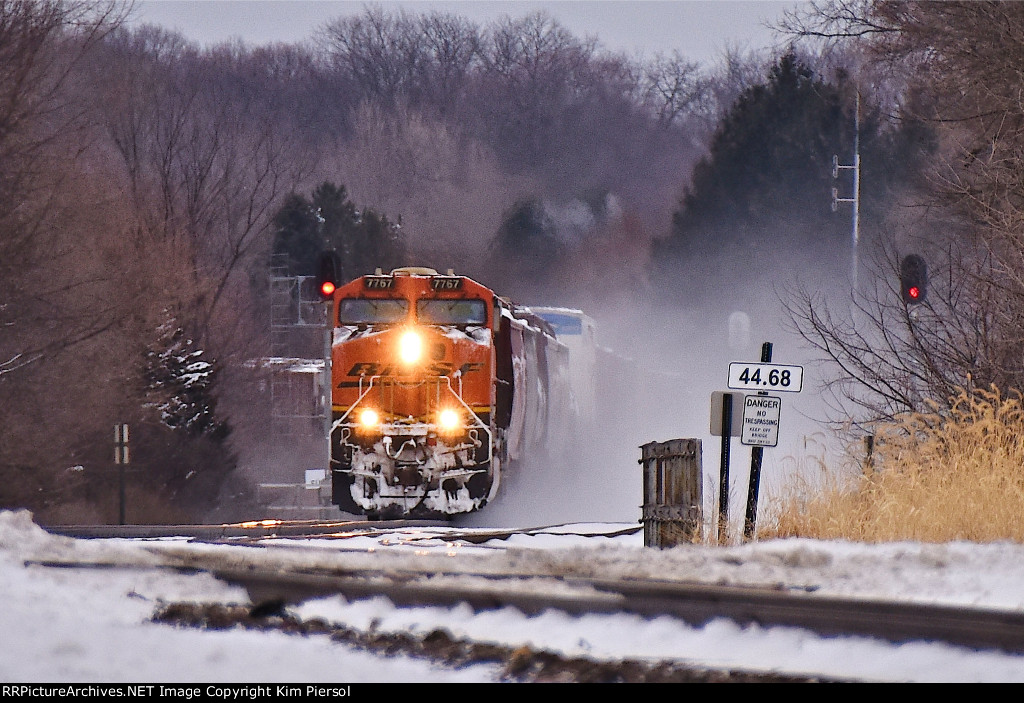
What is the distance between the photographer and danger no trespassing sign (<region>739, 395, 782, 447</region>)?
15.3 m

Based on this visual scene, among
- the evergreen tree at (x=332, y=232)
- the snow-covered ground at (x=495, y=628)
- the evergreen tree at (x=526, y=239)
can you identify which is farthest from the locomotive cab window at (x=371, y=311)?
the evergreen tree at (x=332, y=232)

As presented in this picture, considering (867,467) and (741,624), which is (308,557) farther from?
(867,467)

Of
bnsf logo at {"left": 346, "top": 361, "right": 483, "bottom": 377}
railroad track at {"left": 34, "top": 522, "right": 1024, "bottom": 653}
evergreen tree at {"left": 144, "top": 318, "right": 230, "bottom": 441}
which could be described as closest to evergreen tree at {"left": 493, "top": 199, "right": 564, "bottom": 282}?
evergreen tree at {"left": 144, "top": 318, "right": 230, "bottom": 441}

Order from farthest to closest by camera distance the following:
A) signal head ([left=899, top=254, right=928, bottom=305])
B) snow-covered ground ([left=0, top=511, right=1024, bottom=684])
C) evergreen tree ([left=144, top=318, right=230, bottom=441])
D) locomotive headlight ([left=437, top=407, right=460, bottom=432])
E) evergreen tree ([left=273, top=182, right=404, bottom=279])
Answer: evergreen tree ([left=273, top=182, right=404, bottom=279]) → evergreen tree ([left=144, top=318, right=230, bottom=441]) → locomotive headlight ([left=437, top=407, right=460, bottom=432]) → signal head ([left=899, top=254, right=928, bottom=305]) → snow-covered ground ([left=0, top=511, right=1024, bottom=684])

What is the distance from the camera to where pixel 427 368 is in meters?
20.6

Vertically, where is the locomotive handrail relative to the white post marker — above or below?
below

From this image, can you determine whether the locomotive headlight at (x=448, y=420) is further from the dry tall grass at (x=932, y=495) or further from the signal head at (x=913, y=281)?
the dry tall grass at (x=932, y=495)

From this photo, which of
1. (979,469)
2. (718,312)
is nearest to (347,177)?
(718,312)

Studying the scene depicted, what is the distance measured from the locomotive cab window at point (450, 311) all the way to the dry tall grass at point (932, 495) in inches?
305

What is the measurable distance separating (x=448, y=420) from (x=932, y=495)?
10.1 metres

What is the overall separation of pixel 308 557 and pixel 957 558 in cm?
393

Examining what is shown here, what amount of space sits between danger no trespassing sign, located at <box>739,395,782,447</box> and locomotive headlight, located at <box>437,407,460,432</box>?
5.95 metres

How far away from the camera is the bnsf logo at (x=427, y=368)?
67.2ft

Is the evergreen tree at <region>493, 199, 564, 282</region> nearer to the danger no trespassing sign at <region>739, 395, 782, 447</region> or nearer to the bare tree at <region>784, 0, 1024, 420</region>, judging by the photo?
the bare tree at <region>784, 0, 1024, 420</region>
